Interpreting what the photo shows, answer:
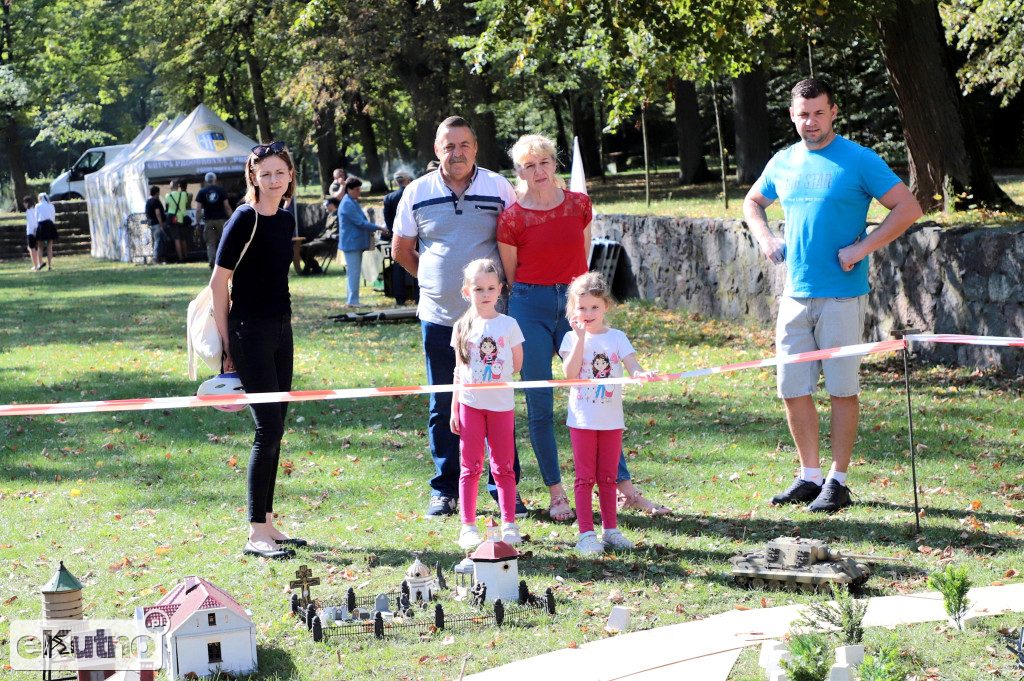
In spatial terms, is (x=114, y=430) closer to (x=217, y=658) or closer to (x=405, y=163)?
(x=217, y=658)

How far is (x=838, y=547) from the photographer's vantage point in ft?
18.1

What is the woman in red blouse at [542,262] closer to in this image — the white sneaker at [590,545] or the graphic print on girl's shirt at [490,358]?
the graphic print on girl's shirt at [490,358]

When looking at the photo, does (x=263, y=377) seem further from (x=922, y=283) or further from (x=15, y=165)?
(x=15, y=165)

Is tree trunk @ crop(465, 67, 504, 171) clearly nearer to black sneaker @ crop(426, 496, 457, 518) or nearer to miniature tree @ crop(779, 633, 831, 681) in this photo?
black sneaker @ crop(426, 496, 457, 518)

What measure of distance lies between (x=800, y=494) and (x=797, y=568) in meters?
1.46

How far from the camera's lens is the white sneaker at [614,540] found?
5.59m

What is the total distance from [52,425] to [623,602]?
639 cm

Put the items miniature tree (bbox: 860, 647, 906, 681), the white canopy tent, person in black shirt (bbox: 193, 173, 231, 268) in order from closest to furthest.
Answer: miniature tree (bbox: 860, 647, 906, 681) → person in black shirt (bbox: 193, 173, 231, 268) → the white canopy tent

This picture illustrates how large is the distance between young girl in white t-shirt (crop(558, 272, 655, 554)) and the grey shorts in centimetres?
116

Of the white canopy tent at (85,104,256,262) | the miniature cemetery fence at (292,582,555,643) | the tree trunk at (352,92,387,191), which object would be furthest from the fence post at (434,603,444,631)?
the tree trunk at (352,92,387,191)

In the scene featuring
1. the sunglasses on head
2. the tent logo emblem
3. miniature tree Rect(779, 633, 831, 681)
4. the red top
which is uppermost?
the tent logo emblem

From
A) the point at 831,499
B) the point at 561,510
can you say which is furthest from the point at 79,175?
the point at 831,499

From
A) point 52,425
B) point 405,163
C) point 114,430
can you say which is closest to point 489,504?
point 114,430

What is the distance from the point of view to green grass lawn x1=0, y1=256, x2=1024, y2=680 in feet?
15.4
